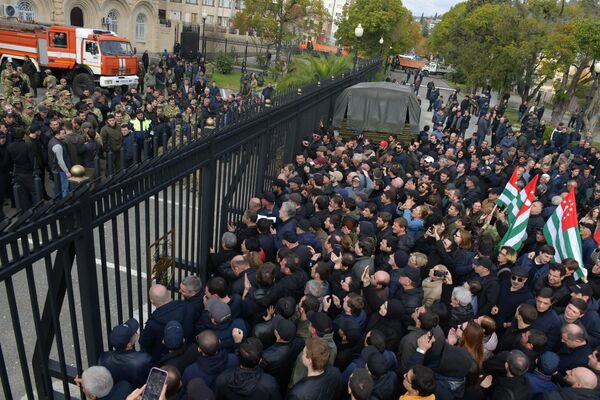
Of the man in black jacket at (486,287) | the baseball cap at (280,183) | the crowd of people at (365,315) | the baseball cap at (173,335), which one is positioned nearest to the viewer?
the crowd of people at (365,315)

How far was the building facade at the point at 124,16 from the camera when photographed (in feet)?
101

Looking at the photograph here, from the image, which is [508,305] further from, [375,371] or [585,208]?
[585,208]

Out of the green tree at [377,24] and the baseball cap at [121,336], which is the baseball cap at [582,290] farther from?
the green tree at [377,24]

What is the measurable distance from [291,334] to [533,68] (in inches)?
1161

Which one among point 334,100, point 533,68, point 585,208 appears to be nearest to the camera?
point 585,208

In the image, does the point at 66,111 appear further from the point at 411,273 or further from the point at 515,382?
the point at 515,382

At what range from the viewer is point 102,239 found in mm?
3203

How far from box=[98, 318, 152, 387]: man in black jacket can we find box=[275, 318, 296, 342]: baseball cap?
1.04m

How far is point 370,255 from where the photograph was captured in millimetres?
5348

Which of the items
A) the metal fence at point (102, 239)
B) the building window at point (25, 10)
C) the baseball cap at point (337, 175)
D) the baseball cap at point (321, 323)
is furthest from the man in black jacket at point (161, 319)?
the building window at point (25, 10)

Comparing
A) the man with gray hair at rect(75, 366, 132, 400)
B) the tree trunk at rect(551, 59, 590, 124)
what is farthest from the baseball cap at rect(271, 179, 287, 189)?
the tree trunk at rect(551, 59, 590, 124)

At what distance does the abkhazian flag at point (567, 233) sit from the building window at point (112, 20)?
3740 centimetres

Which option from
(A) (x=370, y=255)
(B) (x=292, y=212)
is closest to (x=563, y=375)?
(A) (x=370, y=255)

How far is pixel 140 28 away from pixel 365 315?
4084 centimetres
